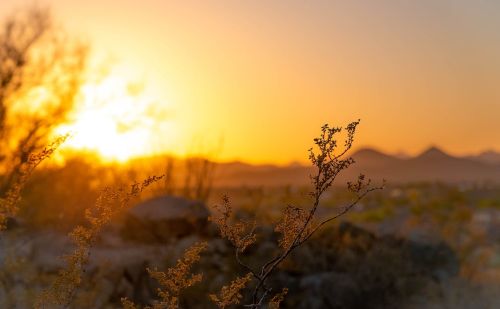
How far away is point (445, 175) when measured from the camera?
396 ft

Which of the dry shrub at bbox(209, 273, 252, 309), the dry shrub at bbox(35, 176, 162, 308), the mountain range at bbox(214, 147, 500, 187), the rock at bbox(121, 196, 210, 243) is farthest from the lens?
the mountain range at bbox(214, 147, 500, 187)

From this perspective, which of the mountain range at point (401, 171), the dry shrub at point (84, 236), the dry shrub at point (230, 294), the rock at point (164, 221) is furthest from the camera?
the mountain range at point (401, 171)

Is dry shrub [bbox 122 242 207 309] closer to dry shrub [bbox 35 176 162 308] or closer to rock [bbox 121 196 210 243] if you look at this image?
dry shrub [bbox 35 176 162 308]

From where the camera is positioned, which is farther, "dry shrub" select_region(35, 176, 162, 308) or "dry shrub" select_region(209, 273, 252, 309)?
"dry shrub" select_region(35, 176, 162, 308)

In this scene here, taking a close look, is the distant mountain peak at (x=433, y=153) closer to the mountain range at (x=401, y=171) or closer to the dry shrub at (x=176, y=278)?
the mountain range at (x=401, y=171)

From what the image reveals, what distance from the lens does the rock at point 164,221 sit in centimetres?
1345

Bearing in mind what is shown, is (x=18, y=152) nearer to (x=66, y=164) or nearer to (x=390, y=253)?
(x=66, y=164)

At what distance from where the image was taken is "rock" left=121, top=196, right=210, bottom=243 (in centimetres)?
1345

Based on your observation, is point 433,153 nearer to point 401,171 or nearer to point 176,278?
point 401,171

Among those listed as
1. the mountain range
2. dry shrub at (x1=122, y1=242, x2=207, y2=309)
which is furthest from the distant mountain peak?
dry shrub at (x1=122, y1=242, x2=207, y2=309)

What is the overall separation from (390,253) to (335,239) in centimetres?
170

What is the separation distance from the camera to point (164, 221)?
1349 cm

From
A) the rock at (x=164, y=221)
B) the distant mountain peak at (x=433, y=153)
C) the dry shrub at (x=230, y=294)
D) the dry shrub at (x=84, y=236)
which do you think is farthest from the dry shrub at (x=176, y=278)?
the distant mountain peak at (x=433, y=153)

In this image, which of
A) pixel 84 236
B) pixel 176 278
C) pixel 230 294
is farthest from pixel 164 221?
pixel 230 294
